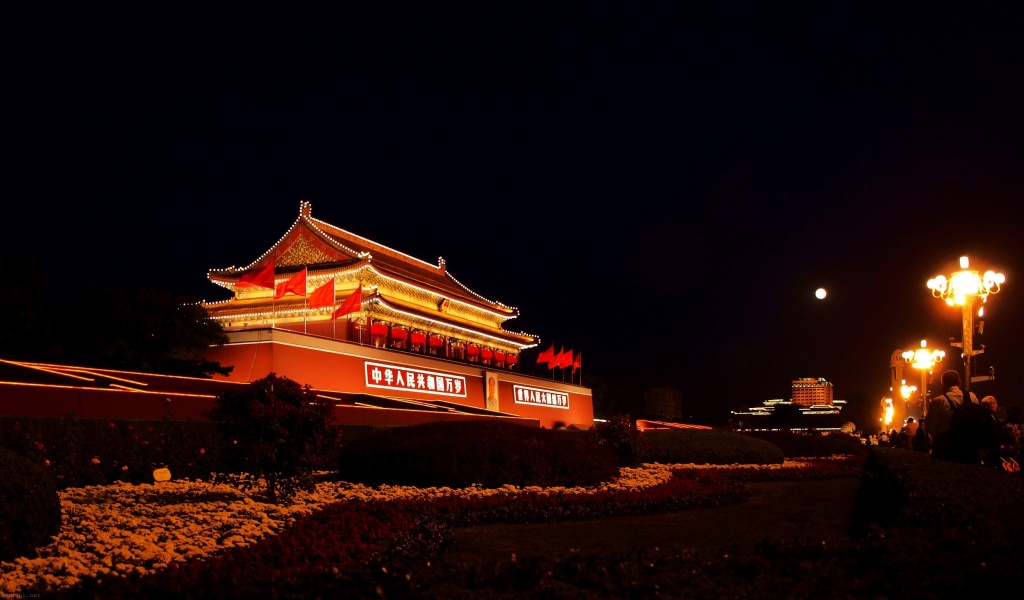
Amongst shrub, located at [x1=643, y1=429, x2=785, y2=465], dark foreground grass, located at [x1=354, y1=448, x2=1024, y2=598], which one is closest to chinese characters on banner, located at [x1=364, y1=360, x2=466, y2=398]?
shrub, located at [x1=643, y1=429, x2=785, y2=465]

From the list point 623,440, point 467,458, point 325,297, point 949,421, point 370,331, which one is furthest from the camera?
point 370,331

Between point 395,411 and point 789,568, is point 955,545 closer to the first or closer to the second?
point 789,568

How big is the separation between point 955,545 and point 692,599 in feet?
5.18

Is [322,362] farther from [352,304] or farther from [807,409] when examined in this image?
[807,409]

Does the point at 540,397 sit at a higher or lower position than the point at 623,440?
higher

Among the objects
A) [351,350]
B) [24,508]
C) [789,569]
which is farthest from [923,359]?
[24,508]

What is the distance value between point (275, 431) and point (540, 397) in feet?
97.9

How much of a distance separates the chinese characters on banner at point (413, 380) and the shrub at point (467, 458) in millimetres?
15676

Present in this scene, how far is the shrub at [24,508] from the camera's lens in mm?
6051

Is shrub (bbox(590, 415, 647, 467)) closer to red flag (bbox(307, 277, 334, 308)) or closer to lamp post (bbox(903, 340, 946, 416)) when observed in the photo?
red flag (bbox(307, 277, 334, 308))

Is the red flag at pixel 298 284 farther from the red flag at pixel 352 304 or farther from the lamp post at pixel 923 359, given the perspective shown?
the lamp post at pixel 923 359

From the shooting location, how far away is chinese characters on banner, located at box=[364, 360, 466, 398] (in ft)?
92.0

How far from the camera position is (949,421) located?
9.59 m

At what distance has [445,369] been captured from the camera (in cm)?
3153
